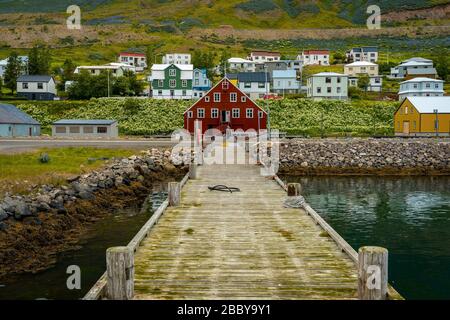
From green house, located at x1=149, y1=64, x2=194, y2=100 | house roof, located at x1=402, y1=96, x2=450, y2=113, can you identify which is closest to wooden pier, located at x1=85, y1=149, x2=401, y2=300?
house roof, located at x1=402, y1=96, x2=450, y2=113

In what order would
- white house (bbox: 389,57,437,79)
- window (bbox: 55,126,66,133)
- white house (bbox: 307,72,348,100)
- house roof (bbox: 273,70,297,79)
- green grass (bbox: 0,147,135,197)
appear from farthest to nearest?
white house (bbox: 389,57,437,79), house roof (bbox: 273,70,297,79), white house (bbox: 307,72,348,100), window (bbox: 55,126,66,133), green grass (bbox: 0,147,135,197)

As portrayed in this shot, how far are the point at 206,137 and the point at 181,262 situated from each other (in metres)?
57.5

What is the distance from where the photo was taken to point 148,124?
260 feet

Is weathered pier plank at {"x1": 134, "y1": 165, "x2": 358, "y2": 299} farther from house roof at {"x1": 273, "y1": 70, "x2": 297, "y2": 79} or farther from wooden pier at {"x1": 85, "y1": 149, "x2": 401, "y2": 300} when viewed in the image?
house roof at {"x1": 273, "y1": 70, "x2": 297, "y2": 79}

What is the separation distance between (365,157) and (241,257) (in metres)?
39.8

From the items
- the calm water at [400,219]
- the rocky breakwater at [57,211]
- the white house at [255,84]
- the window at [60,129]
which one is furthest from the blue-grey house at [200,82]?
the rocky breakwater at [57,211]

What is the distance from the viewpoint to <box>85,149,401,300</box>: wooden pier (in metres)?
11.5

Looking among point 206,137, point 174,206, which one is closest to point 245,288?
point 174,206

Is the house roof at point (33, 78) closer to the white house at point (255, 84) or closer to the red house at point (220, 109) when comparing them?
the white house at point (255, 84)

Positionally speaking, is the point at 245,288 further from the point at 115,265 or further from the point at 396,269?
the point at 396,269

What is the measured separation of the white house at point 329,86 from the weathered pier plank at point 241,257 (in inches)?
3133

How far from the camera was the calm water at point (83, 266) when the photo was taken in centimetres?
1608

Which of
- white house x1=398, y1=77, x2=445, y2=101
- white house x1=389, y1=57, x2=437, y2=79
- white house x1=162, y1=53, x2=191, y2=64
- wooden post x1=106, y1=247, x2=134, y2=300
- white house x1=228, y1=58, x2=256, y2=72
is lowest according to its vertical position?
wooden post x1=106, y1=247, x2=134, y2=300

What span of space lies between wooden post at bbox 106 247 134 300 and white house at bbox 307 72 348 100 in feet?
298
